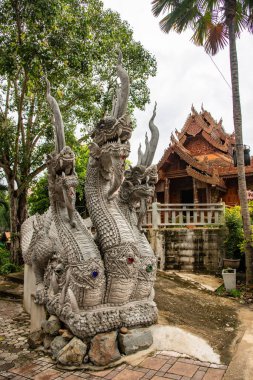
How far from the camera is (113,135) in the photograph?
4324mm

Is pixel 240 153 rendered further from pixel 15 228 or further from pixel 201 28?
pixel 15 228

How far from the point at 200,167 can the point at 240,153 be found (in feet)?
21.7

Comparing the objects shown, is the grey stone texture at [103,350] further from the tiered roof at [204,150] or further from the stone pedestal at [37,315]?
the tiered roof at [204,150]

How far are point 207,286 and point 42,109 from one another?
7740mm

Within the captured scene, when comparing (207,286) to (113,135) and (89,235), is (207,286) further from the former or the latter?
(113,135)

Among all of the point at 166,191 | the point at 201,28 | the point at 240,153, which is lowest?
the point at 240,153

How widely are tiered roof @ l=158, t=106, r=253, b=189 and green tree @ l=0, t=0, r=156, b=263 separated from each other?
467 centimetres

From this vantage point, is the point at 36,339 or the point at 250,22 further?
the point at 250,22

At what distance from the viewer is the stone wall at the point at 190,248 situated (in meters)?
10.2

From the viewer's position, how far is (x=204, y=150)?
1839cm

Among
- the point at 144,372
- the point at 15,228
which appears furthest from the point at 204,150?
the point at 144,372

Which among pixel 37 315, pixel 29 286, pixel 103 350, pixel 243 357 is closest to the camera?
pixel 103 350

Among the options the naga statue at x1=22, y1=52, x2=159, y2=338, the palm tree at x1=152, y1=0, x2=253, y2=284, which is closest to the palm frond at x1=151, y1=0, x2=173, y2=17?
the palm tree at x1=152, y1=0, x2=253, y2=284

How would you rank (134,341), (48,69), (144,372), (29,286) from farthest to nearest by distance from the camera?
(48,69) → (29,286) → (134,341) → (144,372)
